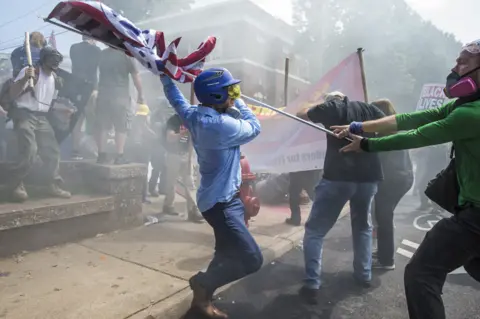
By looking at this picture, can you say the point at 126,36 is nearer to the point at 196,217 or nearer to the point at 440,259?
the point at 440,259

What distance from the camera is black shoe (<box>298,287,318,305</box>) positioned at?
3145mm

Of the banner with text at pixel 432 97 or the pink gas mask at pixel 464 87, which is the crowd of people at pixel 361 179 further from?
the banner with text at pixel 432 97

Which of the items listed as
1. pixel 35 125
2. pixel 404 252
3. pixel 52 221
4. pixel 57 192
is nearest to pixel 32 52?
pixel 35 125

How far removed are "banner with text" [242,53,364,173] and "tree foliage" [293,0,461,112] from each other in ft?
28.7

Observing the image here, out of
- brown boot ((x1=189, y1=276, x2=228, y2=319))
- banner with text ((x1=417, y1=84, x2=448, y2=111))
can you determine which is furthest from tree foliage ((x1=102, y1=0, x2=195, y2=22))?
brown boot ((x1=189, y1=276, x2=228, y2=319))

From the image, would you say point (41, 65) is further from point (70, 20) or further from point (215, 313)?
point (215, 313)

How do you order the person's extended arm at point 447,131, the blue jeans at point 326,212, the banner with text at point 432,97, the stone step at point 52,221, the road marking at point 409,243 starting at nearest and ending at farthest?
the person's extended arm at point 447,131 < the blue jeans at point 326,212 < the stone step at point 52,221 < the road marking at point 409,243 < the banner with text at point 432,97

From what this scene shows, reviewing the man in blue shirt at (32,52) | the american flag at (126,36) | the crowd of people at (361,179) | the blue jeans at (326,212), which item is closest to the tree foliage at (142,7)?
the man in blue shirt at (32,52)

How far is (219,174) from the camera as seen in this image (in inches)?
104

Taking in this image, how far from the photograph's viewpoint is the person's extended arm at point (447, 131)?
190 centimetres

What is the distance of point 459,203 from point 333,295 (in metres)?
1.61

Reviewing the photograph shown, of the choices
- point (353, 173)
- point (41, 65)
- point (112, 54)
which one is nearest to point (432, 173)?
point (353, 173)

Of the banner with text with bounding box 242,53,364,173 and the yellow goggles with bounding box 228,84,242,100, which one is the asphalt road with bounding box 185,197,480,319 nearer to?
the banner with text with bounding box 242,53,364,173

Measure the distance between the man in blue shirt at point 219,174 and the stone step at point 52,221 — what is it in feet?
6.14
